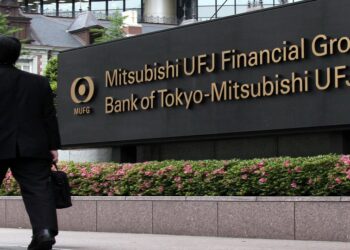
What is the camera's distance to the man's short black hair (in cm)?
738

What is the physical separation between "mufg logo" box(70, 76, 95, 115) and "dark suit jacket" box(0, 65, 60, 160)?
26.4 ft

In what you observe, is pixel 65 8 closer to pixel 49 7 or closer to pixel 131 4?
pixel 49 7

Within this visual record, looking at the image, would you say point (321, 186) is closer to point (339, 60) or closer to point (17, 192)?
point (339, 60)

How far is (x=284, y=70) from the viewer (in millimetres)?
12070

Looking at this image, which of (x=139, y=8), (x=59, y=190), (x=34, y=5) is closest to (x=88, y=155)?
(x=59, y=190)

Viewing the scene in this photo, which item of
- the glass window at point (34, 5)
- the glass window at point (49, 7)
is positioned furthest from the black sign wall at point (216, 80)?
the glass window at point (34, 5)

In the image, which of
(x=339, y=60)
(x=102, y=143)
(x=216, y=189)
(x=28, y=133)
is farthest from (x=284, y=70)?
(x=28, y=133)

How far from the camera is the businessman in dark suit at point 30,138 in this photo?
715cm

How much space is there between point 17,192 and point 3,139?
325 inches

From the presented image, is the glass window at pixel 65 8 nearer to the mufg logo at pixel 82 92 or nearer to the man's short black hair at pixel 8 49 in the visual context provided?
the mufg logo at pixel 82 92

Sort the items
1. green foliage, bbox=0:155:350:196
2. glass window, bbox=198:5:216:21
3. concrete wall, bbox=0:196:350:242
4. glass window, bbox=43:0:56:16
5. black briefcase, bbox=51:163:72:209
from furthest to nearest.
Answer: glass window, bbox=43:0:56:16, glass window, bbox=198:5:216:21, green foliage, bbox=0:155:350:196, concrete wall, bbox=0:196:350:242, black briefcase, bbox=51:163:72:209

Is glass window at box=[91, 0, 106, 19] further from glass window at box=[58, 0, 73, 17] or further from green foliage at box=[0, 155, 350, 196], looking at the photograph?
green foliage at box=[0, 155, 350, 196]

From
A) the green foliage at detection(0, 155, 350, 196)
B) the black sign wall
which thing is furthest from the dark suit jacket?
the black sign wall

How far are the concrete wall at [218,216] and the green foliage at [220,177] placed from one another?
20 cm
